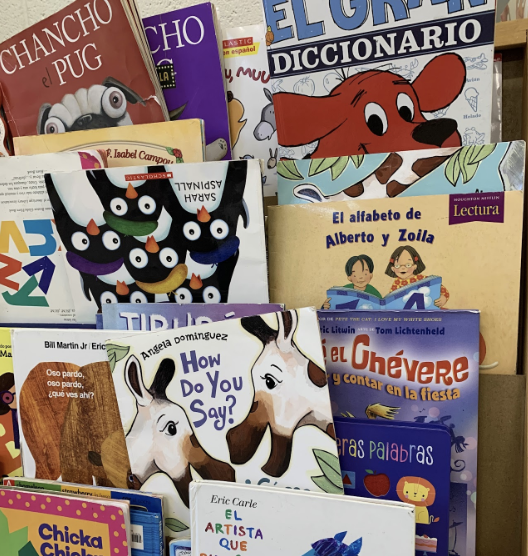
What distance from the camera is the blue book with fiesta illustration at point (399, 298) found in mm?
672

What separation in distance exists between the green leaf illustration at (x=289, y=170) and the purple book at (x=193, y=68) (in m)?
0.14

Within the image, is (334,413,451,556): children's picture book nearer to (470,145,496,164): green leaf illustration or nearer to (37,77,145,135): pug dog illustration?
(470,145,496,164): green leaf illustration

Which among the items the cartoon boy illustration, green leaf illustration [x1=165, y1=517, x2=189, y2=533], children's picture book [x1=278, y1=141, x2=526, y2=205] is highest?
children's picture book [x1=278, y1=141, x2=526, y2=205]

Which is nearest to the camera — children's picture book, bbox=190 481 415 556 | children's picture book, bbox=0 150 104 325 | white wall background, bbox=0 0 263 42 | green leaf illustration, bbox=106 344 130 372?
children's picture book, bbox=190 481 415 556

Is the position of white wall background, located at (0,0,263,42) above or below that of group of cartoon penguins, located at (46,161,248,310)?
above

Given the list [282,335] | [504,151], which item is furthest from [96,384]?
[504,151]

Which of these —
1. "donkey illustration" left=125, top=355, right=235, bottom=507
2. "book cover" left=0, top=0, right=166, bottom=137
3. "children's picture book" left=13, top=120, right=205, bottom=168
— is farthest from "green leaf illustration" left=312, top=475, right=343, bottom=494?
"book cover" left=0, top=0, right=166, bottom=137

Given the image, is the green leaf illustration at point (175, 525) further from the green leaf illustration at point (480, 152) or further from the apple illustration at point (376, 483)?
the green leaf illustration at point (480, 152)

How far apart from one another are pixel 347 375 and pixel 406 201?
0.26 metres

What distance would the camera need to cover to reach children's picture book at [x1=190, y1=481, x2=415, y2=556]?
56 cm

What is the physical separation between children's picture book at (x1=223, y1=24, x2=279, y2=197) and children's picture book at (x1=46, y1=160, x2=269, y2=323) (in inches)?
6.4

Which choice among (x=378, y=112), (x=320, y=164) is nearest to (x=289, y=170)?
(x=320, y=164)

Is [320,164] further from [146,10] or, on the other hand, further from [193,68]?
[146,10]

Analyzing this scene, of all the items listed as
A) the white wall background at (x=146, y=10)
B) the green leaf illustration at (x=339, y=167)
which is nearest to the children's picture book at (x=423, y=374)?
the green leaf illustration at (x=339, y=167)
